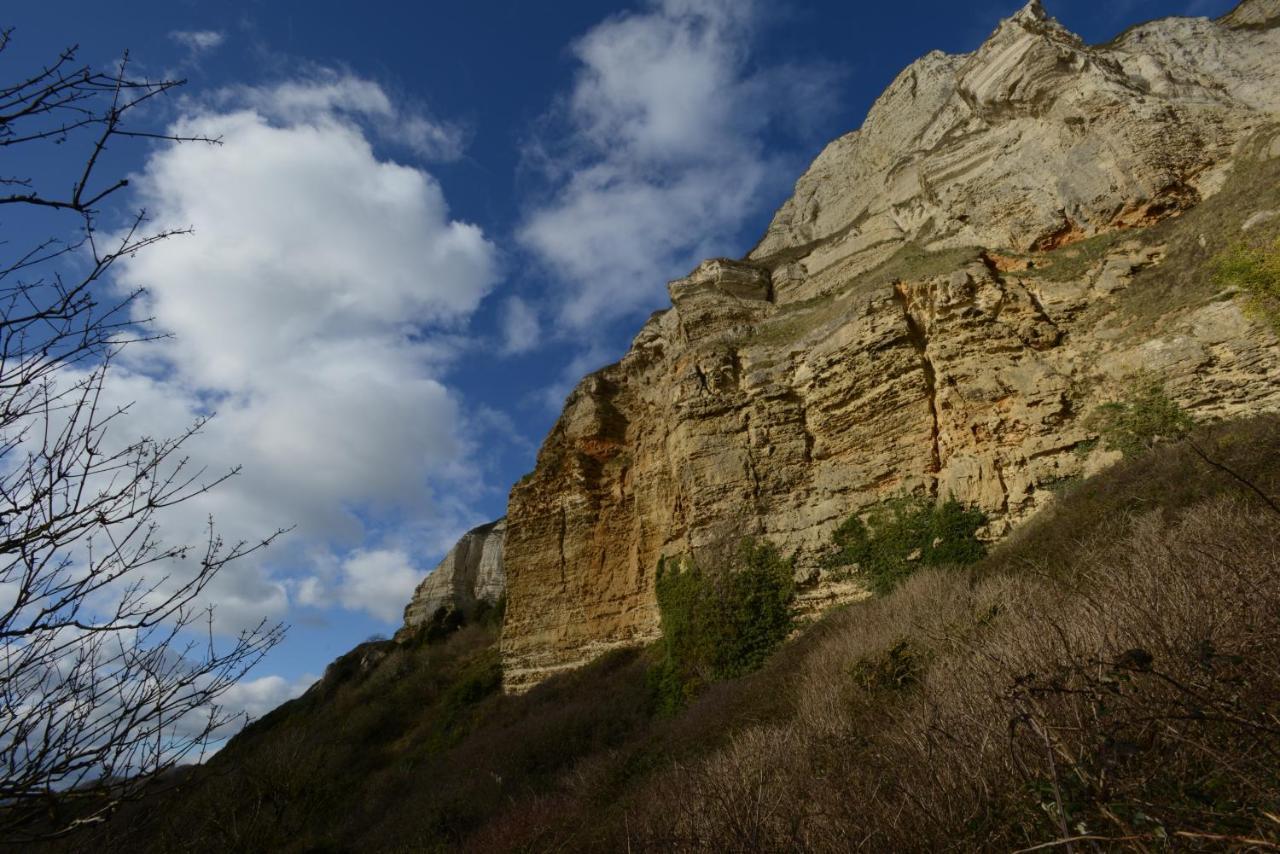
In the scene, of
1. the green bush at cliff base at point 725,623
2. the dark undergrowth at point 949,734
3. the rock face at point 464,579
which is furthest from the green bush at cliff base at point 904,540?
the rock face at point 464,579

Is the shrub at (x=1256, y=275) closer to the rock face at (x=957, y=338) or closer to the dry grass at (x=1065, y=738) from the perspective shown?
the rock face at (x=957, y=338)

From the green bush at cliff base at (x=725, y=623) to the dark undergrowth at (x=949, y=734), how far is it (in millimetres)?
882

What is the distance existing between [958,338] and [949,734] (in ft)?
43.2

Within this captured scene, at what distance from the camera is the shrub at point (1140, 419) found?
10.9 m

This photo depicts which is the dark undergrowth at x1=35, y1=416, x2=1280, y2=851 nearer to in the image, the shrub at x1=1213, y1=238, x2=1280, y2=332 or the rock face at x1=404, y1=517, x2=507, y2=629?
the shrub at x1=1213, y1=238, x2=1280, y2=332

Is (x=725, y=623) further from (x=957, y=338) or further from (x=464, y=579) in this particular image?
(x=464, y=579)

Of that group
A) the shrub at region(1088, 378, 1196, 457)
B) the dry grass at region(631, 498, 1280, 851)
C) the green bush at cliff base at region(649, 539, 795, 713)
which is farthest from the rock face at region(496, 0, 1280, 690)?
the dry grass at region(631, 498, 1280, 851)

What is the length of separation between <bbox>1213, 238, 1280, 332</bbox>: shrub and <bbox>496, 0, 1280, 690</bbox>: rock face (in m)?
0.29

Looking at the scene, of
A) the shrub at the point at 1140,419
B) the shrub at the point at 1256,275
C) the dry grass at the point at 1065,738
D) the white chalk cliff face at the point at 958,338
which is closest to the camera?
the dry grass at the point at 1065,738

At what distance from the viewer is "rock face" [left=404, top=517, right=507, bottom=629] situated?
3934 centimetres

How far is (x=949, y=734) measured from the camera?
9.95ft

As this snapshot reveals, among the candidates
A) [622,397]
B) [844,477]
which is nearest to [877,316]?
[844,477]

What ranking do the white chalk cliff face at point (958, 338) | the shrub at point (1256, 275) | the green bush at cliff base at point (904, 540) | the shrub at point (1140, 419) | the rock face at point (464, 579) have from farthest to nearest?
the rock face at point (464, 579) < the green bush at cliff base at point (904, 540) < the white chalk cliff face at point (958, 338) < the shrub at point (1140, 419) < the shrub at point (1256, 275)

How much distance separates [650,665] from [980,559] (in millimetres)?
9325
